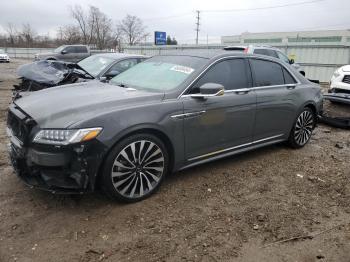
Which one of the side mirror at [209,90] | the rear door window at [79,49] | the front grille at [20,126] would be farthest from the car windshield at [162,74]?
the rear door window at [79,49]

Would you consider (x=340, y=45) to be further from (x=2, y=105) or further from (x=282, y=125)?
(x=2, y=105)

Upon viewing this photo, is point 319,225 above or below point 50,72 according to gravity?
below

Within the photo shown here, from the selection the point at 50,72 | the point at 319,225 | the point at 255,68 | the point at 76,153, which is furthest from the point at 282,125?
the point at 50,72

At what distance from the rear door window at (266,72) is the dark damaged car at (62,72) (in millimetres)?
2803

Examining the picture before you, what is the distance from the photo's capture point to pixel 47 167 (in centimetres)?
308

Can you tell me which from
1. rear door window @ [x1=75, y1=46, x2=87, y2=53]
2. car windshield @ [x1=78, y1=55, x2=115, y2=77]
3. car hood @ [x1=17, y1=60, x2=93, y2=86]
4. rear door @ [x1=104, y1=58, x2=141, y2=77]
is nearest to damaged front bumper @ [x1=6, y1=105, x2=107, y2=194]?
car hood @ [x1=17, y1=60, x2=93, y2=86]

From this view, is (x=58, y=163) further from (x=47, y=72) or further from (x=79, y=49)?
(x=79, y=49)

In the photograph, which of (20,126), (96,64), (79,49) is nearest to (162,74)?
(20,126)

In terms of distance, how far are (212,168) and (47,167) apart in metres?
2.30

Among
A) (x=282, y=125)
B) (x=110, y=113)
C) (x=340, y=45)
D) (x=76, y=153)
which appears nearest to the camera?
(x=76, y=153)

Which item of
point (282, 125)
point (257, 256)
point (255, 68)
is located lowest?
point (257, 256)

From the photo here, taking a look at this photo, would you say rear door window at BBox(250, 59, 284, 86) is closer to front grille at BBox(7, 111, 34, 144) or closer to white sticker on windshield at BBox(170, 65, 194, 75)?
white sticker on windshield at BBox(170, 65, 194, 75)

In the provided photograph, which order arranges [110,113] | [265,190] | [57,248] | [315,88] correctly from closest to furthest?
[57,248]
[110,113]
[265,190]
[315,88]

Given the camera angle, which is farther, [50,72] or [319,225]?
[50,72]
